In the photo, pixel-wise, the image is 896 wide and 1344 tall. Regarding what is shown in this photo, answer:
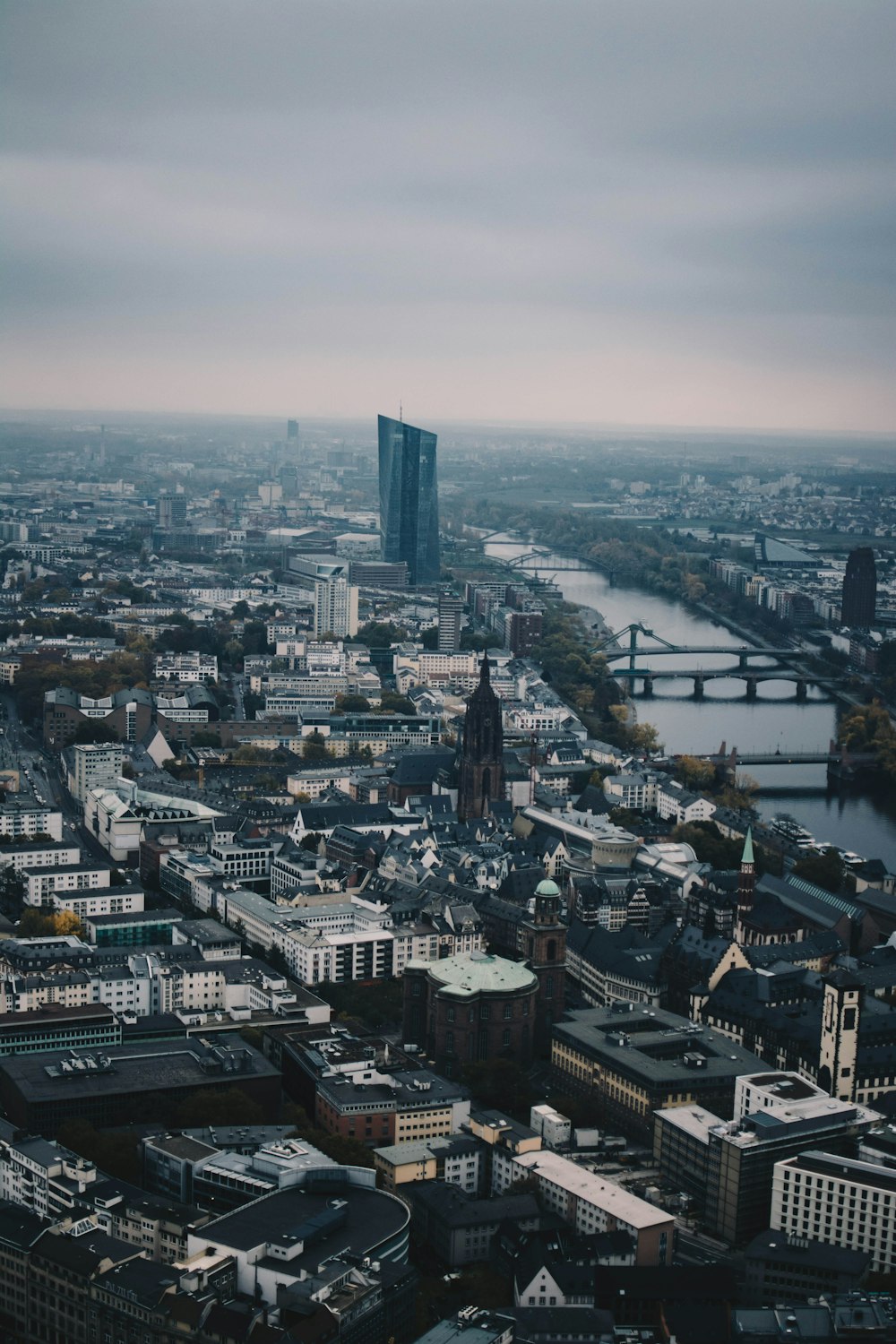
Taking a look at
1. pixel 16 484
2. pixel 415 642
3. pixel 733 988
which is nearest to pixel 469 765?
pixel 733 988

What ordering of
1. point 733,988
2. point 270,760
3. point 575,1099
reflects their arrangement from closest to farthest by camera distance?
point 575,1099, point 733,988, point 270,760

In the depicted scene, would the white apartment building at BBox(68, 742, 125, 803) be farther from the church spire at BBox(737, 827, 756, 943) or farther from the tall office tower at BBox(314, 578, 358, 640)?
the tall office tower at BBox(314, 578, 358, 640)

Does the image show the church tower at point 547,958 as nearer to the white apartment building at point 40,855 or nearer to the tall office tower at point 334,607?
the white apartment building at point 40,855

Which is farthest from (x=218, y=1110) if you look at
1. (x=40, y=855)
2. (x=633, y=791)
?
(x=633, y=791)

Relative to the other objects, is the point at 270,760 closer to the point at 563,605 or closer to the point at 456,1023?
the point at 456,1023

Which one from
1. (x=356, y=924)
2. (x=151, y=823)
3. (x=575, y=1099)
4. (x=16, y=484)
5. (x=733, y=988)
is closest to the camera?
(x=575, y=1099)

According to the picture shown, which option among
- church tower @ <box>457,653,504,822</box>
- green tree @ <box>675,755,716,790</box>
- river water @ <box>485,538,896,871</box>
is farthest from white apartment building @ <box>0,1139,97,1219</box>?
green tree @ <box>675,755,716,790</box>

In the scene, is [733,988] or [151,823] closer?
[733,988]
